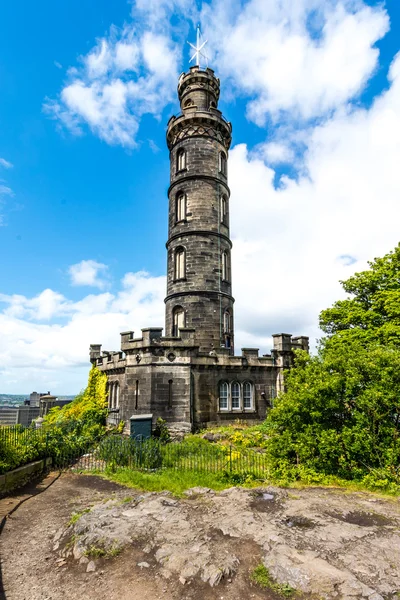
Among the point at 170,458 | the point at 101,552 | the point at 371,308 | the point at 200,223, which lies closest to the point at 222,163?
the point at 200,223

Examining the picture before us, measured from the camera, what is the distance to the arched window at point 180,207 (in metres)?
24.1

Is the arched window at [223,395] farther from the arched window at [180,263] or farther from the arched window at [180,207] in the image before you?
the arched window at [180,207]

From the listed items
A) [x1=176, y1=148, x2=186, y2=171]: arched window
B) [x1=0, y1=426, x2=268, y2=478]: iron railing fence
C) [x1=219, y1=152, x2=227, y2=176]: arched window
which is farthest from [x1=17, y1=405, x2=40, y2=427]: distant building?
[x1=219, y1=152, x2=227, y2=176]: arched window

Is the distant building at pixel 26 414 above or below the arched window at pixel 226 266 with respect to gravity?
below

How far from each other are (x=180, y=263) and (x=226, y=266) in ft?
10.5

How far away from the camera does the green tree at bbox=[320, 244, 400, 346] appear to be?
710 inches

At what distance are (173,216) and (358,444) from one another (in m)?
18.9

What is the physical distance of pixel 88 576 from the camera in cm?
582

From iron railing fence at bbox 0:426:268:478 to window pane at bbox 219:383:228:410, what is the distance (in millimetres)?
5293

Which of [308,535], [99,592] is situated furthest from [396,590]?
[99,592]

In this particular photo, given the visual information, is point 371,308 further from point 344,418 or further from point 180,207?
point 180,207

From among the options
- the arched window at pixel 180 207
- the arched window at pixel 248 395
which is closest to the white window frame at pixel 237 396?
the arched window at pixel 248 395

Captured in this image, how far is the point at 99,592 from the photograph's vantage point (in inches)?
212

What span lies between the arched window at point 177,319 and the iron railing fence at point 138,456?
9544 millimetres
